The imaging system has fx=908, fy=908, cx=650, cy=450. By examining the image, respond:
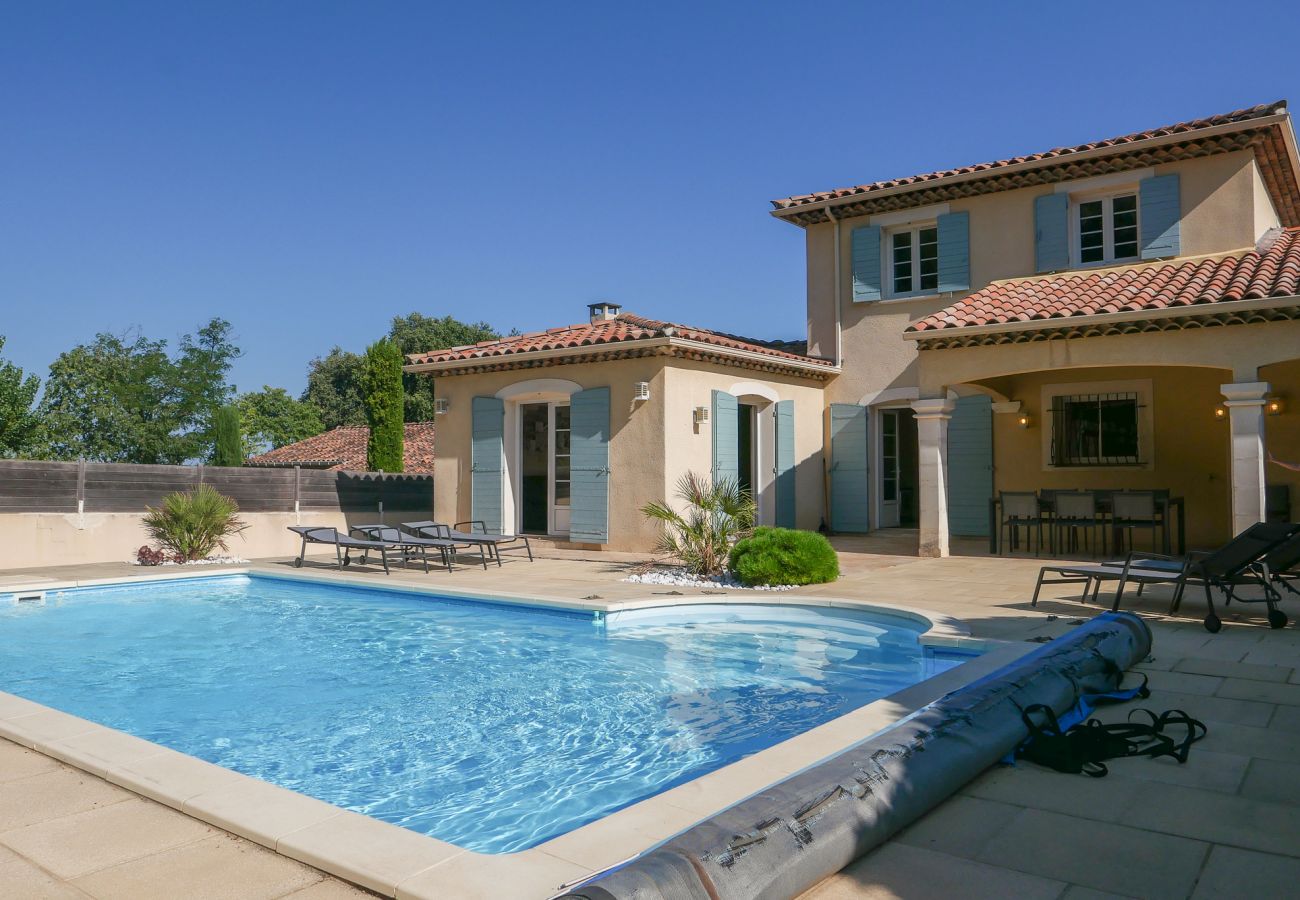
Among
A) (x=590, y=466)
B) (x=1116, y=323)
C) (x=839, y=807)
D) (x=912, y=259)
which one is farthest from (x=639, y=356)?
(x=839, y=807)

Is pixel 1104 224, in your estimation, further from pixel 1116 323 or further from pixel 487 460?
pixel 487 460

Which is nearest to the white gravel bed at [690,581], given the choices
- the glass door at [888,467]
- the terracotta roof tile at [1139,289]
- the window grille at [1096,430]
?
the terracotta roof tile at [1139,289]

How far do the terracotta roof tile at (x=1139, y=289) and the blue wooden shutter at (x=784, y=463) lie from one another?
9.84 ft

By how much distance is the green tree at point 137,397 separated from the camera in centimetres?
3347

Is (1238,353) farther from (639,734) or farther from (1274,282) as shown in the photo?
(639,734)

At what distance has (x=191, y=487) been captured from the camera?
14.6 metres

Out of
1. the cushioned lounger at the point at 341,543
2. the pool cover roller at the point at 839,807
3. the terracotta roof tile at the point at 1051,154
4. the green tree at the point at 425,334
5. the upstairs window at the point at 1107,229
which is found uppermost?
the green tree at the point at 425,334

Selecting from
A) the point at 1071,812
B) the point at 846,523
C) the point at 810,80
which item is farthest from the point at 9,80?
the point at 1071,812

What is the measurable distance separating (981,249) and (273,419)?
38039 mm

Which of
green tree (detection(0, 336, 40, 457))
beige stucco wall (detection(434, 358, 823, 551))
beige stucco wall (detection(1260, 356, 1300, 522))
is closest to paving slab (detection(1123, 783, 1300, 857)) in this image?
beige stucco wall (detection(434, 358, 823, 551))

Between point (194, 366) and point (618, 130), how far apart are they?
25401mm

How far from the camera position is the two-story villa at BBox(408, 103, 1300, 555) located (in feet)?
37.0

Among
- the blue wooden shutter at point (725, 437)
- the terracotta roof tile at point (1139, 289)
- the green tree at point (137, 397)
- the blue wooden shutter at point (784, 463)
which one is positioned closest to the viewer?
the terracotta roof tile at point (1139, 289)

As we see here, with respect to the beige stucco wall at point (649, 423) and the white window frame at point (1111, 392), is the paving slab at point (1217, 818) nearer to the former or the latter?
the beige stucco wall at point (649, 423)
